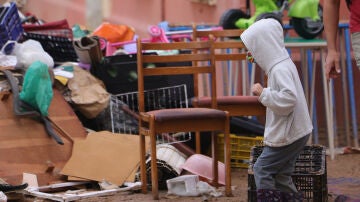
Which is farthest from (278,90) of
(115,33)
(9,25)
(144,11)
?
(144,11)

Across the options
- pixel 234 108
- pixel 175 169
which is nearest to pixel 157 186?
pixel 175 169

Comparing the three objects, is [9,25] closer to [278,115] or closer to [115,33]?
[115,33]

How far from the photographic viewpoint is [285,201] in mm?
4703

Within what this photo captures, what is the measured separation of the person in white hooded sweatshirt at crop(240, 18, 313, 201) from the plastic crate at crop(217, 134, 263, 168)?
2299 mm

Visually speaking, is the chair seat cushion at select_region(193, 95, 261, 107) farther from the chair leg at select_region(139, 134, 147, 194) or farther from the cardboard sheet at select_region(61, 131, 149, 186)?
the chair leg at select_region(139, 134, 147, 194)

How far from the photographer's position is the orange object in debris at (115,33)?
8.80m

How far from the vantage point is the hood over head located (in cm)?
472

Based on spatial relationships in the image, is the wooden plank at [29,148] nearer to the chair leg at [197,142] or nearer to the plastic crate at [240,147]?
the chair leg at [197,142]

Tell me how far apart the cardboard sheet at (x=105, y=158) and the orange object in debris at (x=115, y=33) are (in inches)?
86.8

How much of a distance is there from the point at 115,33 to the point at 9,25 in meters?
1.62

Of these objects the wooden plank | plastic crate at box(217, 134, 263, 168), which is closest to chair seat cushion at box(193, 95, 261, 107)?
plastic crate at box(217, 134, 263, 168)

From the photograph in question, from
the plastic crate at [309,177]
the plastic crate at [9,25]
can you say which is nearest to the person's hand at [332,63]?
the plastic crate at [309,177]

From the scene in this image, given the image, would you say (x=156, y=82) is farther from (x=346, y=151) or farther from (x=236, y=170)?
(x=346, y=151)

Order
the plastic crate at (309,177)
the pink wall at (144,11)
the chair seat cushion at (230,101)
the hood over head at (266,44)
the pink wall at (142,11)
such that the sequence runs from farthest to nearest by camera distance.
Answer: the pink wall at (142,11)
the pink wall at (144,11)
the chair seat cushion at (230,101)
the plastic crate at (309,177)
the hood over head at (266,44)
